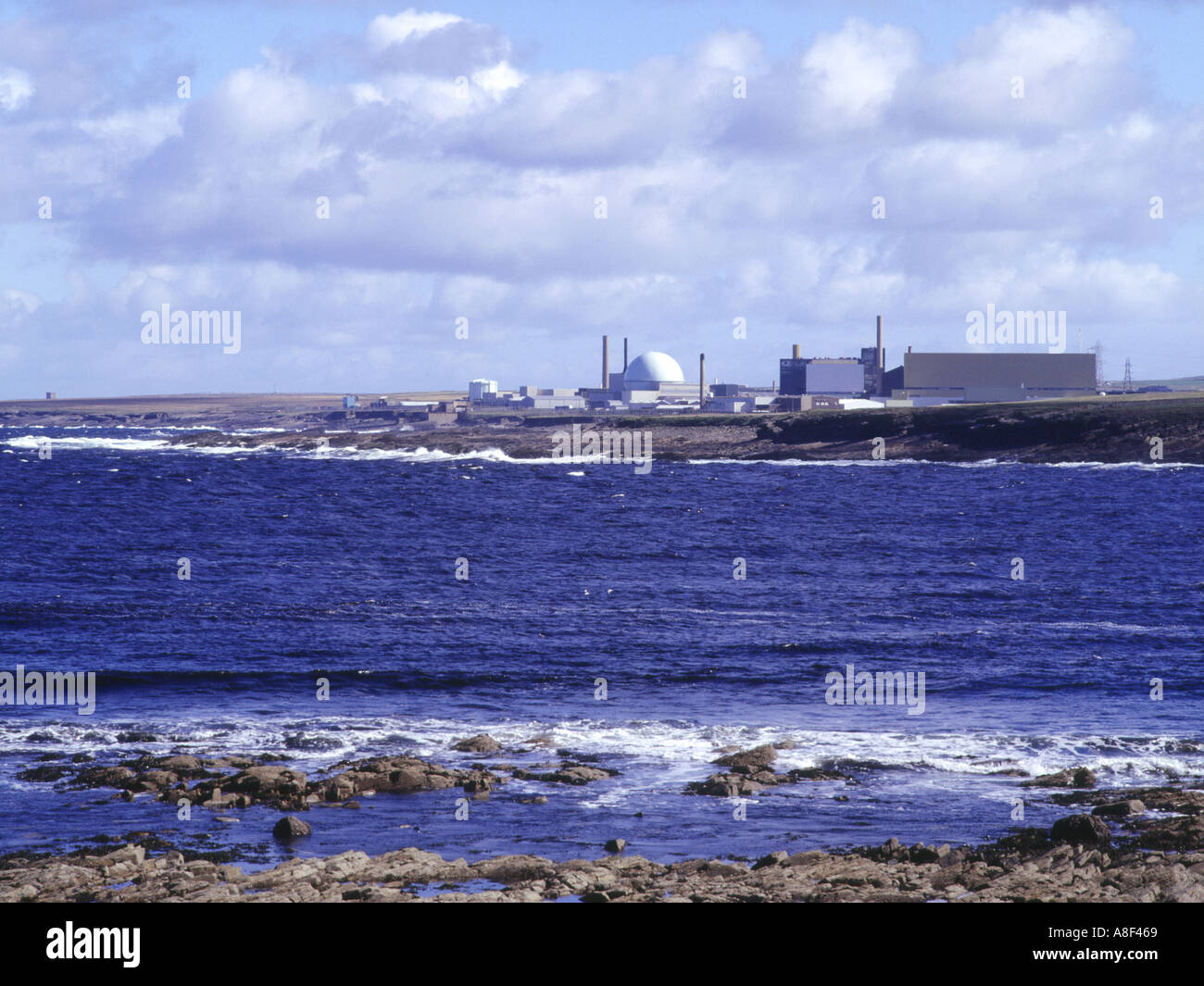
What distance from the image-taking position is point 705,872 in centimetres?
1703

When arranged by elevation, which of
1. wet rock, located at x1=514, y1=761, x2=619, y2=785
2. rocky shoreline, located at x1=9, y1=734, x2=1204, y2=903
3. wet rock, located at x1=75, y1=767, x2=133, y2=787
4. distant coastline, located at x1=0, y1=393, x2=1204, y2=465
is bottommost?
wet rock, located at x1=514, y1=761, x2=619, y2=785

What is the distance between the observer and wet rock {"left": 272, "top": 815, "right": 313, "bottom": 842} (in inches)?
751

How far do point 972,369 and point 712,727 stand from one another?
580 feet

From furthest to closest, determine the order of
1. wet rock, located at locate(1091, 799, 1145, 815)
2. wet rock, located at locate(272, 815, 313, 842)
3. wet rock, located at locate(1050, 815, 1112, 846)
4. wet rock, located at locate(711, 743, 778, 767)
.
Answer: wet rock, located at locate(711, 743, 778, 767) → wet rock, located at locate(1091, 799, 1145, 815) → wet rock, located at locate(272, 815, 313, 842) → wet rock, located at locate(1050, 815, 1112, 846)

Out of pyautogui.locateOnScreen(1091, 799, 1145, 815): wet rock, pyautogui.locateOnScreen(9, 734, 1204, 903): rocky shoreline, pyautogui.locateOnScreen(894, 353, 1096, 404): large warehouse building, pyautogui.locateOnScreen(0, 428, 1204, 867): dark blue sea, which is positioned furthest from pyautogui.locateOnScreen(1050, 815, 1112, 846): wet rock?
pyautogui.locateOnScreen(894, 353, 1096, 404): large warehouse building

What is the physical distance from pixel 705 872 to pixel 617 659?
17.9 m

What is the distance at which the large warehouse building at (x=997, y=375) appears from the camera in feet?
623

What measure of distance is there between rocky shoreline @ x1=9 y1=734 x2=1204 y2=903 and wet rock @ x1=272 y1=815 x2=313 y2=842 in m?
0.02

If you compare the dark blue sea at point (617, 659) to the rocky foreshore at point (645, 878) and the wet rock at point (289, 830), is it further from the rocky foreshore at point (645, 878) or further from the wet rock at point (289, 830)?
the rocky foreshore at point (645, 878)

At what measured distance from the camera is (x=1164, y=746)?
25.2 metres

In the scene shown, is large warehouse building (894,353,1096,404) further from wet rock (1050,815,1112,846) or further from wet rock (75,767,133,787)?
wet rock (75,767,133,787)
